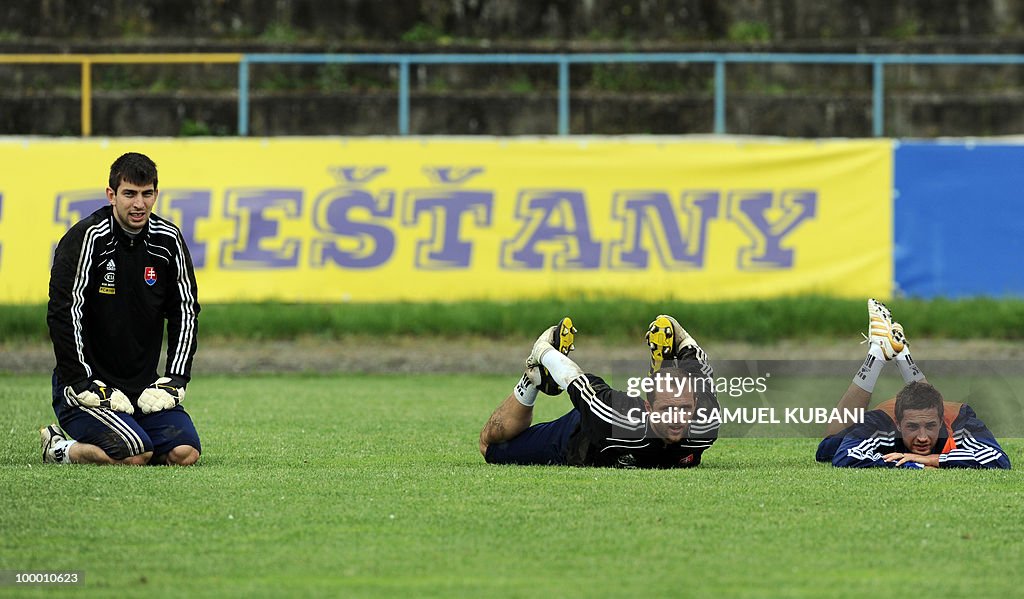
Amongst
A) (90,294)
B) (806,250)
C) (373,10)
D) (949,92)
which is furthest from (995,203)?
(90,294)

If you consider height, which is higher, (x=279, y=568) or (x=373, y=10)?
(x=373, y=10)

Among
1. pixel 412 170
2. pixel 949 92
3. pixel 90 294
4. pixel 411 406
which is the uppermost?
pixel 949 92

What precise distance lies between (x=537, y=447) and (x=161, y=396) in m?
2.27

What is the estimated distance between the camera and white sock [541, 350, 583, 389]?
884 centimetres

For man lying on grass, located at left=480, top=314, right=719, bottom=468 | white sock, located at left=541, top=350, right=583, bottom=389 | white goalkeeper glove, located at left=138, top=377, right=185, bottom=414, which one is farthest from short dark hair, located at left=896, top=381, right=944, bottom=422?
white goalkeeper glove, located at left=138, top=377, right=185, bottom=414

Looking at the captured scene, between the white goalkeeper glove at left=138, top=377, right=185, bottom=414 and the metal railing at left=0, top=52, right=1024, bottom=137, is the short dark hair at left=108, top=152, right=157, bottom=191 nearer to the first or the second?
the white goalkeeper glove at left=138, top=377, right=185, bottom=414

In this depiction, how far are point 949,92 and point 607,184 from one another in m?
6.04

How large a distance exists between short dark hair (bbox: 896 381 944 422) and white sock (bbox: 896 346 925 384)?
3.8 inches

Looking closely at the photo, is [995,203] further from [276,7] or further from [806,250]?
[276,7]

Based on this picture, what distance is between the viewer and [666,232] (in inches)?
679

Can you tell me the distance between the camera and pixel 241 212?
17.2m

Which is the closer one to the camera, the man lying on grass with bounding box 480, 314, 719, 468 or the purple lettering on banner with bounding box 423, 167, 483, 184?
the man lying on grass with bounding box 480, 314, 719, 468

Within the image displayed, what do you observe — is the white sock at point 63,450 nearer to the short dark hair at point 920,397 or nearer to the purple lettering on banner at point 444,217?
the short dark hair at point 920,397

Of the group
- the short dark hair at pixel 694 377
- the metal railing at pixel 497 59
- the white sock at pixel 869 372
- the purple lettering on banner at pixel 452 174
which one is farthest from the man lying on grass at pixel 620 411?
the metal railing at pixel 497 59
